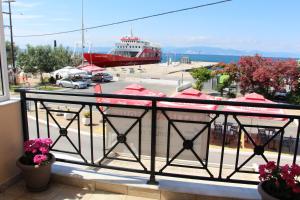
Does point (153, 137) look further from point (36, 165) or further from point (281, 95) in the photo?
point (281, 95)

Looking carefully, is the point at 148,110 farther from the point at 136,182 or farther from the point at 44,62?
the point at 44,62

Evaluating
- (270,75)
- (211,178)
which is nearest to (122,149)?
(211,178)

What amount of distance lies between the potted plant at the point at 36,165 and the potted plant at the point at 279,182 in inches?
72.5

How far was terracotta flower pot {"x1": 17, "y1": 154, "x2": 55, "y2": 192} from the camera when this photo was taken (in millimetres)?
2299

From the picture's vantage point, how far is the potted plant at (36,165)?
7.54 ft

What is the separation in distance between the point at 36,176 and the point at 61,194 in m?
0.29

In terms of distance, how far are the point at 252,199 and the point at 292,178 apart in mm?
554

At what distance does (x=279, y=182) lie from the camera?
183 centimetres

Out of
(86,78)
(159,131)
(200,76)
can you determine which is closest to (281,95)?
(200,76)

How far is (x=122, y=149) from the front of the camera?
15.0 feet

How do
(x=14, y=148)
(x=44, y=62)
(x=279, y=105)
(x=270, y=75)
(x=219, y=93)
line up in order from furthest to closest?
1. (x=44, y=62)
2. (x=219, y=93)
3. (x=270, y=75)
4. (x=14, y=148)
5. (x=279, y=105)

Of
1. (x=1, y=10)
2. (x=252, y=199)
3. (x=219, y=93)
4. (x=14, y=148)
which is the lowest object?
(x=219, y=93)

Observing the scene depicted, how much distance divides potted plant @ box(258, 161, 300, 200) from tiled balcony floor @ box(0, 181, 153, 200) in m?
1.08

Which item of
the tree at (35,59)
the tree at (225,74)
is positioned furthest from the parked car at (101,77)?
the tree at (225,74)
